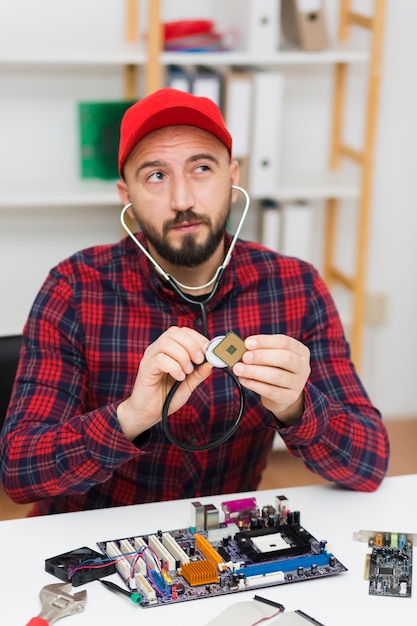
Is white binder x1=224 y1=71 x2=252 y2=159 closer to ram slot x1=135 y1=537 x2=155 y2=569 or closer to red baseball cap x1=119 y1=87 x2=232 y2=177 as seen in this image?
red baseball cap x1=119 y1=87 x2=232 y2=177

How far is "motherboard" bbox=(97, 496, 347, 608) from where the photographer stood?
4.17ft

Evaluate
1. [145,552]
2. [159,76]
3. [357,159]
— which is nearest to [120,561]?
[145,552]

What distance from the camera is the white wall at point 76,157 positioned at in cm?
297

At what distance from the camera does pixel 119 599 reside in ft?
4.12

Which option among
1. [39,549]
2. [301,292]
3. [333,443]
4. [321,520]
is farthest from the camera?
[301,292]

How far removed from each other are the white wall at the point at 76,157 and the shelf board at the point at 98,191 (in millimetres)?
80

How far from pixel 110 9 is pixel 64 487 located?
190 cm

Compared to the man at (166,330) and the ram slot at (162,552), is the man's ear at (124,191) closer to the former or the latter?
the man at (166,330)

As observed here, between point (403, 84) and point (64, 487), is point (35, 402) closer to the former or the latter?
point (64, 487)

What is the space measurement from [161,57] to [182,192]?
4.03 feet

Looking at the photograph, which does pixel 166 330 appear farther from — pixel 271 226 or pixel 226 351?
pixel 271 226

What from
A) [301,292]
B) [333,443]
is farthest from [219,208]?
[333,443]

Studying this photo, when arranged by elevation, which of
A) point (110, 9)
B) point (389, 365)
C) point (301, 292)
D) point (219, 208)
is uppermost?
point (110, 9)

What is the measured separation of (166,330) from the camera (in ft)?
5.55
